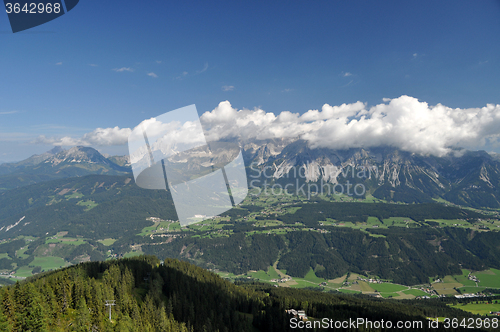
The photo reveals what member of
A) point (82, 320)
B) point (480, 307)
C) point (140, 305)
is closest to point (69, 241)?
point (140, 305)

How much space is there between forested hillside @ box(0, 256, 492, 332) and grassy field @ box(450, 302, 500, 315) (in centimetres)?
4965

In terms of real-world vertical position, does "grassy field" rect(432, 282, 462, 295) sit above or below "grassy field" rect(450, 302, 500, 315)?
below

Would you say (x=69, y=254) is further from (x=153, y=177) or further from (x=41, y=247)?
(x=153, y=177)

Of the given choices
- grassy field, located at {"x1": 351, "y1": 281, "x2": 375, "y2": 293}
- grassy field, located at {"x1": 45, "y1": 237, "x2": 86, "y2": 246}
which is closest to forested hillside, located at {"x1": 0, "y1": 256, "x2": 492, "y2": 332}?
grassy field, located at {"x1": 351, "y1": 281, "x2": 375, "y2": 293}

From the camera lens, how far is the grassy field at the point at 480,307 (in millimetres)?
66938

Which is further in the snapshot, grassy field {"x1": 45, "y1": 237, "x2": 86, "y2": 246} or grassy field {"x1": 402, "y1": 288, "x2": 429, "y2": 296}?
grassy field {"x1": 45, "y1": 237, "x2": 86, "y2": 246}

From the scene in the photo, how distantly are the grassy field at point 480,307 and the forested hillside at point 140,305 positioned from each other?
163 feet

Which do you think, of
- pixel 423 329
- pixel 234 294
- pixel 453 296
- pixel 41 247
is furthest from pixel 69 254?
pixel 453 296

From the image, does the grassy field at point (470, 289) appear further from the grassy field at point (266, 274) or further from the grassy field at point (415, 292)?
the grassy field at point (266, 274)

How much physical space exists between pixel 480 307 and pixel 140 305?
89.0 metres

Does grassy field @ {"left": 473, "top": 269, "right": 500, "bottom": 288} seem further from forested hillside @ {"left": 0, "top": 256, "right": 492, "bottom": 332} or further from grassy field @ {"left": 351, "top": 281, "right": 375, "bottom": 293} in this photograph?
forested hillside @ {"left": 0, "top": 256, "right": 492, "bottom": 332}

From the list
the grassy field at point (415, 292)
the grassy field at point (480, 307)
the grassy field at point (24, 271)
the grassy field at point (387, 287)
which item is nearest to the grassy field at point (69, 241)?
the grassy field at point (24, 271)

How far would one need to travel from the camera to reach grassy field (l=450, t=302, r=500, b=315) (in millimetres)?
66938

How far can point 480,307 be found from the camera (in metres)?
70.7
